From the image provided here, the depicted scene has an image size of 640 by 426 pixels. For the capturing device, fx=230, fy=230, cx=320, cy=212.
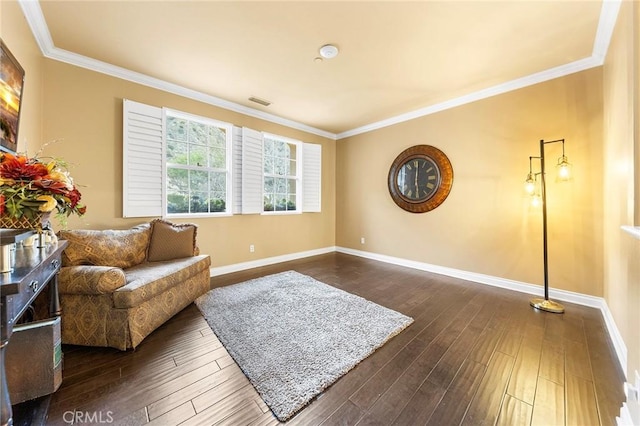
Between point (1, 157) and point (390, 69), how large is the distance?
128 inches

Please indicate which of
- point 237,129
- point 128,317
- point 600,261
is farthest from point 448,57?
point 128,317

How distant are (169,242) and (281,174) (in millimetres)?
2389

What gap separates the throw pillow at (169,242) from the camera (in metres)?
2.56

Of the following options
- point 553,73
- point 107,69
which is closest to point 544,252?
point 553,73

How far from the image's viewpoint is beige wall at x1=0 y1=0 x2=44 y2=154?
5.45 ft

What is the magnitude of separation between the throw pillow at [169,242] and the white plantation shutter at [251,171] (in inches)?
45.1

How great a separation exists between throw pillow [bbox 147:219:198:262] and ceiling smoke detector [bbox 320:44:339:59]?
250 centimetres

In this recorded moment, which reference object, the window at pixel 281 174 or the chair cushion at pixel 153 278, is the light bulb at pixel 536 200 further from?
the chair cushion at pixel 153 278

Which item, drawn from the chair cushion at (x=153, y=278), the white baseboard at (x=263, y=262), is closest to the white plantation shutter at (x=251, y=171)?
the white baseboard at (x=263, y=262)

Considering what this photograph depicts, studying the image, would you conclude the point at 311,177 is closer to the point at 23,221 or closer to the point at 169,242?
the point at 169,242

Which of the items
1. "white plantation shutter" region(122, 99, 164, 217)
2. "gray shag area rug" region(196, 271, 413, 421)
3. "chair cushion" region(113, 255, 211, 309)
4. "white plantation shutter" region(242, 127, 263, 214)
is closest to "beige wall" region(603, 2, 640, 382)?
"gray shag area rug" region(196, 271, 413, 421)

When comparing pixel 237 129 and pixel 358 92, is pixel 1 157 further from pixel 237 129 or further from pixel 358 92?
pixel 358 92

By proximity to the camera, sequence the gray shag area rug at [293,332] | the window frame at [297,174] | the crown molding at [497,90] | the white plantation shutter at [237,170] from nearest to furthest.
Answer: the gray shag area rug at [293,332]
the crown molding at [497,90]
the white plantation shutter at [237,170]
the window frame at [297,174]

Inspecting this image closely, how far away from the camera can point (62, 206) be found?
4.69 ft
